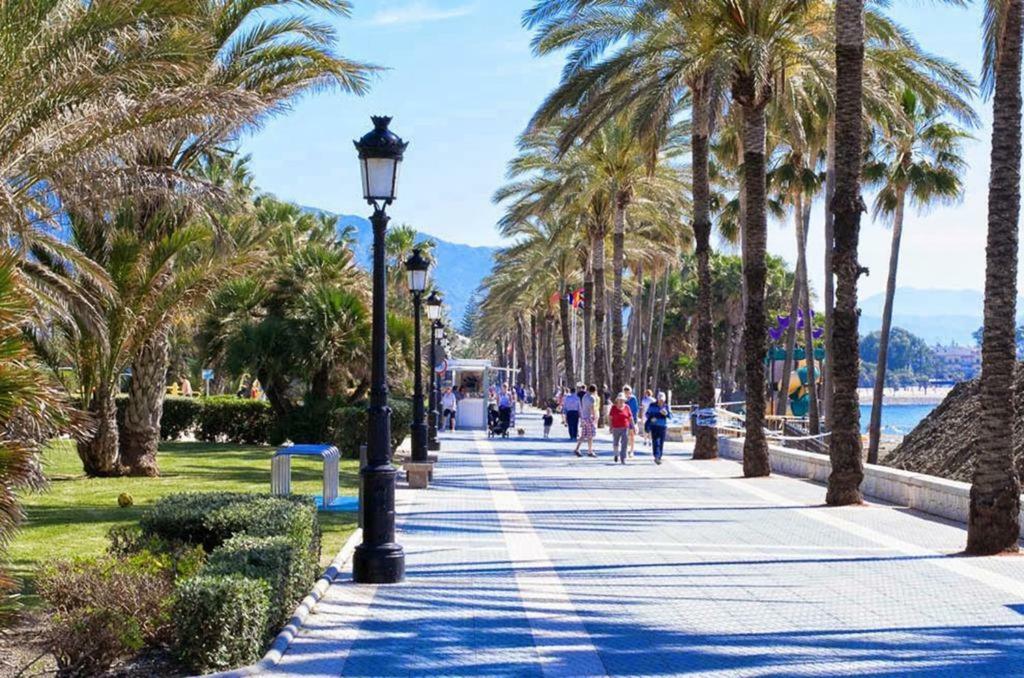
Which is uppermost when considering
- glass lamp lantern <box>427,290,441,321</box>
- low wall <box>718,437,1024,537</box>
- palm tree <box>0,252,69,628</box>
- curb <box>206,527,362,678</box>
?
glass lamp lantern <box>427,290,441,321</box>

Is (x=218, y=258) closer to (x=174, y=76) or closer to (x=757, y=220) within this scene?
(x=174, y=76)

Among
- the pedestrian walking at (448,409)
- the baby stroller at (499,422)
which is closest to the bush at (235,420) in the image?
the baby stroller at (499,422)

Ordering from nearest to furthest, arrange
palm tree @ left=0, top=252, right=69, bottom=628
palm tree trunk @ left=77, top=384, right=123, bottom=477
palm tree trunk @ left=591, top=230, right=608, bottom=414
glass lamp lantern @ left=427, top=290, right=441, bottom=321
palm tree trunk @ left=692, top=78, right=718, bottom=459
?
1. palm tree @ left=0, top=252, right=69, bottom=628
2. palm tree trunk @ left=77, top=384, right=123, bottom=477
3. palm tree trunk @ left=692, top=78, right=718, bottom=459
4. glass lamp lantern @ left=427, top=290, right=441, bottom=321
5. palm tree trunk @ left=591, top=230, right=608, bottom=414

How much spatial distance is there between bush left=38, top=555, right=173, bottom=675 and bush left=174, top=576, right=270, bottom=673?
321 mm

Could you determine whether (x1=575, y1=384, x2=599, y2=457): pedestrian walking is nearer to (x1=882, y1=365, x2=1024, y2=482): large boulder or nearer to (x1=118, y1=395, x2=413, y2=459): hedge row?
(x1=118, y1=395, x2=413, y2=459): hedge row

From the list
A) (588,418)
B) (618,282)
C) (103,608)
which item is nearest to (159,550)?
(103,608)

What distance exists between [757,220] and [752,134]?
162 cm

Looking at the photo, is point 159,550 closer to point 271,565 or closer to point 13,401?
point 271,565

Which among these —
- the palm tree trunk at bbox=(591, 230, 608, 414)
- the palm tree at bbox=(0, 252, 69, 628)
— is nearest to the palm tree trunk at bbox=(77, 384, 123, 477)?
the palm tree at bbox=(0, 252, 69, 628)

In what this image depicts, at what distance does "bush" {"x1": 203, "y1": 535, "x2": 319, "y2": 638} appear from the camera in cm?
838

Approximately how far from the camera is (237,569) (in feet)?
27.3

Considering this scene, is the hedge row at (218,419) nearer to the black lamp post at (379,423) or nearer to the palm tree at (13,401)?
the black lamp post at (379,423)

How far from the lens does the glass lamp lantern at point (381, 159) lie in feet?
38.5

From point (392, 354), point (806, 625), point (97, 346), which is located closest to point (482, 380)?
point (392, 354)
